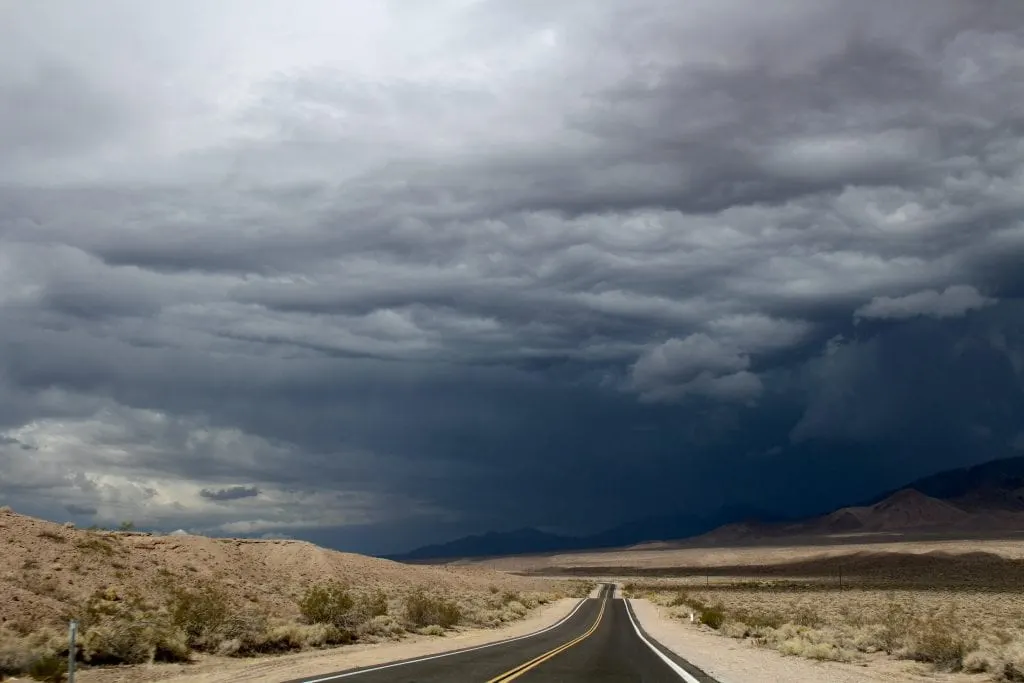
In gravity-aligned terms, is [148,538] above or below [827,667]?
above

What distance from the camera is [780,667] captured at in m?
29.3

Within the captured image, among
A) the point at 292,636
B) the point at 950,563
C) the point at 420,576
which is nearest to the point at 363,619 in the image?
the point at 292,636

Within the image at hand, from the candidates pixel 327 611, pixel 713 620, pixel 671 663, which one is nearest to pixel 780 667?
pixel 671 663

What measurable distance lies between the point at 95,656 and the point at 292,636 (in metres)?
7.85

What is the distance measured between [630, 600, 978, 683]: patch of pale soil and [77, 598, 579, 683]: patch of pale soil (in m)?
9.06

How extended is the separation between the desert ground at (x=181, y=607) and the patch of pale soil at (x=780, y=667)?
1004 cm

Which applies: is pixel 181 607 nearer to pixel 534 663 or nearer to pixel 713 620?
pixel 534 663

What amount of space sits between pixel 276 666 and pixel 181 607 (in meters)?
6.92

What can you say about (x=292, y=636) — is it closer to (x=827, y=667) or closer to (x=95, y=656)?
(x=95, y=656)

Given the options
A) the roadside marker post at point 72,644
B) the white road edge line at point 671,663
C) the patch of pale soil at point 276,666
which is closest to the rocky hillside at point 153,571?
the patch of pale soil at point 276,666

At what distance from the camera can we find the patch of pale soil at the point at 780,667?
26031 millimetres

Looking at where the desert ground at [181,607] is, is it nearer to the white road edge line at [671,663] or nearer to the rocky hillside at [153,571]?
the rocky hillside at [153,571]

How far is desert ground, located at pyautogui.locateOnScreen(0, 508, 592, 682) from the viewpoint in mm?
27672

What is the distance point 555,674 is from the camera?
24297 mm
